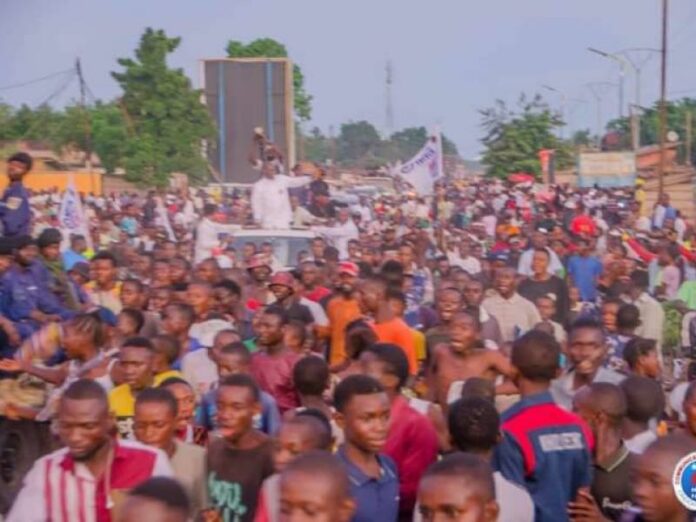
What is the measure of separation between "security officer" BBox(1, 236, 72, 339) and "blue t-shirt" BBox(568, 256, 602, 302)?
21.0 feet

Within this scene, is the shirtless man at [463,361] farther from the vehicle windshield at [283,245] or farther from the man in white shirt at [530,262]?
the vehicle windshield at [283,245]

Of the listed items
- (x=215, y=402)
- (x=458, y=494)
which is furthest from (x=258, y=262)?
(x=458, y=494)

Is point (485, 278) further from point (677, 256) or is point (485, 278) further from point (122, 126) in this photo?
point (122, 126)

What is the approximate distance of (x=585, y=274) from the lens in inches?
601

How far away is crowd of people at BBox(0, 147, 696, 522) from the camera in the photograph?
5184mm

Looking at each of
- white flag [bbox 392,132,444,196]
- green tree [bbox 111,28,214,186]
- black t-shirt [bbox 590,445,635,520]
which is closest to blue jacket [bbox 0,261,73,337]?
black t-shirt [bbox 590,445,635,520]

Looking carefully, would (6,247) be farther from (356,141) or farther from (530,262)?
(356,141)

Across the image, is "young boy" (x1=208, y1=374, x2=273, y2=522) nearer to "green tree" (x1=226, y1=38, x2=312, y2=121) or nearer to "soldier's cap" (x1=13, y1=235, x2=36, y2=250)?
"soldier's cap" (x1=13, y1=235, x2=36, y2=250)

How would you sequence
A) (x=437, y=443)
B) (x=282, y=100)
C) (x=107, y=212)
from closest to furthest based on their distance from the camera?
(x=437, y=443), (x=107, y=212), (x=282, y=100)

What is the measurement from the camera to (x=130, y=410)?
7.24 meters

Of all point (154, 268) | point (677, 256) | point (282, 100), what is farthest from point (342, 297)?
point (282, 100)

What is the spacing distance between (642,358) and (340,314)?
3122 millimetres

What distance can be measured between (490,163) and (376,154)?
65067 mm

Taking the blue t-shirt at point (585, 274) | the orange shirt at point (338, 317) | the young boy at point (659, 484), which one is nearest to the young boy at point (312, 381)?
the young boy at point (659, 484)
